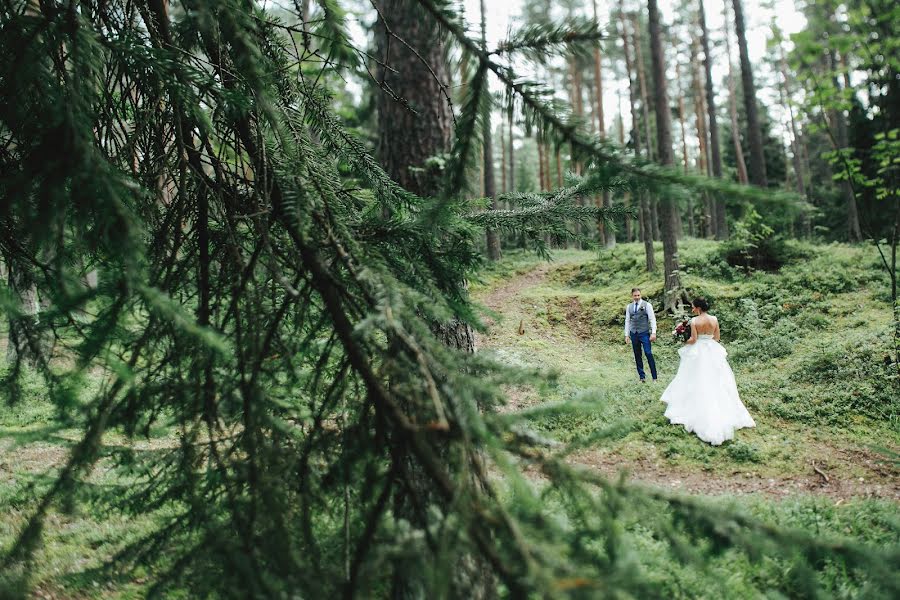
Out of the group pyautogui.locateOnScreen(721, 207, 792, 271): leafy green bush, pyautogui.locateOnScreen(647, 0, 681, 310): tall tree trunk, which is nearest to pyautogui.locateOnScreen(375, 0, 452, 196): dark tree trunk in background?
pyautogui.locateOnScreen(647, 0, 681, 310): tall tree trunk

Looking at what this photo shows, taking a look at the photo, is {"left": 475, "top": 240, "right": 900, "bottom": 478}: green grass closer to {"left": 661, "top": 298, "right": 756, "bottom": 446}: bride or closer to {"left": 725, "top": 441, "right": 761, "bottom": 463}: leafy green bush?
{"left": 725, "top": 441, "right": 761, "bottom": 463}: leafy green bush

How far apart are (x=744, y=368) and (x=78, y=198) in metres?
11.4

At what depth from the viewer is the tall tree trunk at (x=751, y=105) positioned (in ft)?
57.8

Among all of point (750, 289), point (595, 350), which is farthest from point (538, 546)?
point (750, 289)

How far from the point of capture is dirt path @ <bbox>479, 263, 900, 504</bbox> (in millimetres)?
5875

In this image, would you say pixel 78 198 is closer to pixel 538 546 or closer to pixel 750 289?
pixel 538 546

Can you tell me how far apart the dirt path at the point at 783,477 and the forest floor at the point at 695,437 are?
0.01 metres

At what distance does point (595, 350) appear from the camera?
1292 centimetres

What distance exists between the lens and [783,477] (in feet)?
20.9

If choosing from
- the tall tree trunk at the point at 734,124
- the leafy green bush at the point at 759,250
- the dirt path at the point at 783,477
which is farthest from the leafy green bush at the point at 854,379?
the tall tree trunk at the point at 734,124

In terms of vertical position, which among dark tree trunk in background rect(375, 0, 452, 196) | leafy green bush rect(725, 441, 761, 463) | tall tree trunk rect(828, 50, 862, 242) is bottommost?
leafy green bush rect(725, 441, 761, 463)

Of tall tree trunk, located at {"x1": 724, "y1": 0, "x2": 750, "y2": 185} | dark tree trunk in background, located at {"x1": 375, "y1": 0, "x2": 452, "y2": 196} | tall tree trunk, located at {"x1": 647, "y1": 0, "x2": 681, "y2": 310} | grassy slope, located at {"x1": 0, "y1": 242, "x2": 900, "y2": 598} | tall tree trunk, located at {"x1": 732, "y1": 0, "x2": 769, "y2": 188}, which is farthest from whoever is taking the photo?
tall tree trunk, located at {"x1": 724, "y1": 0, "x2": 750, "y2": 185}

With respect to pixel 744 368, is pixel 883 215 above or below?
above

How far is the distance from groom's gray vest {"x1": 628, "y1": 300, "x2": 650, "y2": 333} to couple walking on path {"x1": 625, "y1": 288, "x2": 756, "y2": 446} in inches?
74.4
